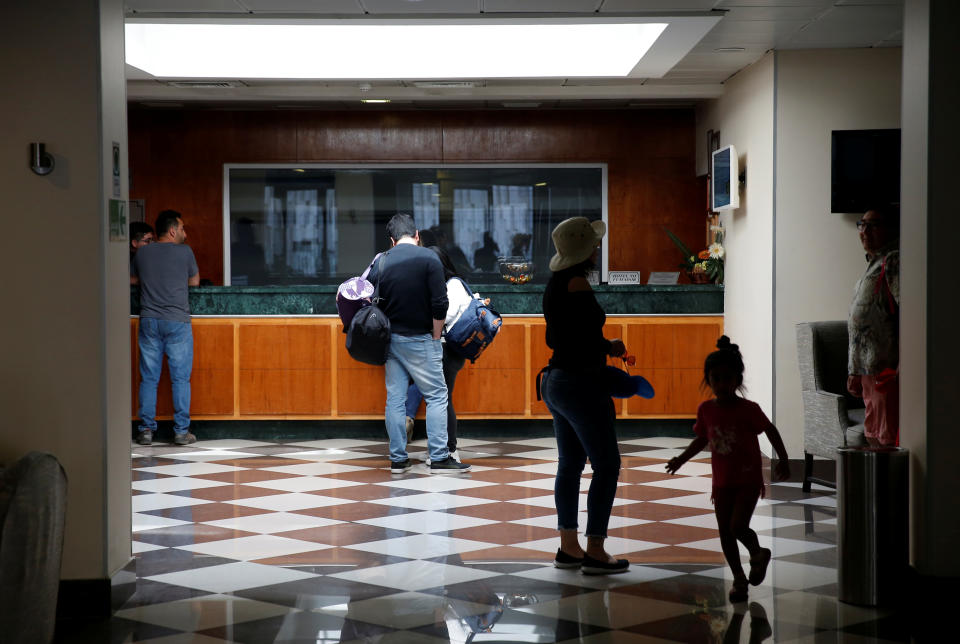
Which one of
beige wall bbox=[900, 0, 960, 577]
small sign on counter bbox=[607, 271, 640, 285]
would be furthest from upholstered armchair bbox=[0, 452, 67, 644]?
small sign on counter bbox=[607, 271, 640, 285]

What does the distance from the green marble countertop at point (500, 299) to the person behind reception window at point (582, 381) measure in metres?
3.99

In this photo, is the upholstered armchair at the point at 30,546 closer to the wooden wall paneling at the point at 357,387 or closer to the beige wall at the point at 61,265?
the beige wall at the point at 61,265

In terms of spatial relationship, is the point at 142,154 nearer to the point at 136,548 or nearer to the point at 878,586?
the point at 136,548

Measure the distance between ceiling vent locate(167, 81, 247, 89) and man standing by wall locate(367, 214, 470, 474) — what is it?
2.68 metres

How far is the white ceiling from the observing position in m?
6.20

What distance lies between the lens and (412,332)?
6906mm

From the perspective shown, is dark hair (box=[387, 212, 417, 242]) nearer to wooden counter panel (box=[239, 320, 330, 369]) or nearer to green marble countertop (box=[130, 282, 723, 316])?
green marble countertop (box=[130, 282, 723, 316])

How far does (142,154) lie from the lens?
34.5 feet

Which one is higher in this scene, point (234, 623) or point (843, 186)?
point (843, 186)

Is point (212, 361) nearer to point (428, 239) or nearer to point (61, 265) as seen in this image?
point (428, 239)

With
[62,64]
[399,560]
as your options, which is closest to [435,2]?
[62,64]

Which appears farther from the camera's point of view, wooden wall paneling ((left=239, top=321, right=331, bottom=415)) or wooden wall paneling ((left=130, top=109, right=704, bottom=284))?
wooden wall paneling ((left=130, top=109, right=704, bottom=284))

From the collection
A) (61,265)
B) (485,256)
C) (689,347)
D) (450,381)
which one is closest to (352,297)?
(450,381)

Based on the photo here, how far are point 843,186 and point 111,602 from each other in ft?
18.2
